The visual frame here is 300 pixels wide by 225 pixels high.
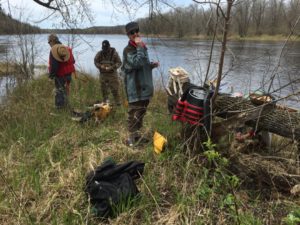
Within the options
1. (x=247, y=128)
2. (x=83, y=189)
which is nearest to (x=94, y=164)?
(x=83, y=189)

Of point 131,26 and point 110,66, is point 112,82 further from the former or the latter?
point 131,26

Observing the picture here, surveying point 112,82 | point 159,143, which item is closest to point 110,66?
point 112,82

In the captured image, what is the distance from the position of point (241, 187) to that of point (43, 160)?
2.23 metres

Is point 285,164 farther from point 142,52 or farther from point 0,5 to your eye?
point 0,5

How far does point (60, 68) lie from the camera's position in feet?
21.7

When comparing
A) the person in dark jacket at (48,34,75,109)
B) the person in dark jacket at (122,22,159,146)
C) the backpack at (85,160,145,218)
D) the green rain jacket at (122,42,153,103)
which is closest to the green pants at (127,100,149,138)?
the person in dark jacket at (122,22,159,146)

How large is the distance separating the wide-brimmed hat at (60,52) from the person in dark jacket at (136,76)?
8.44 ft

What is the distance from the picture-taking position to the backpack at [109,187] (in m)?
2.79

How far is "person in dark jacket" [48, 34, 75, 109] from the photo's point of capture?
6.43 meters

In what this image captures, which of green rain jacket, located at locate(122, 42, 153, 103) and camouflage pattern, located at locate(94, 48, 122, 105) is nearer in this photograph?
green rain jacket, located at locate(122, 42, 153, 103)

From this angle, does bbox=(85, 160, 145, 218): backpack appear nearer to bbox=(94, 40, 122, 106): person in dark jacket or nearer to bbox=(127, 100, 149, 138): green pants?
bbox=(127, 100, 149, 138): green pants

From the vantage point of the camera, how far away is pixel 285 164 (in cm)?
359

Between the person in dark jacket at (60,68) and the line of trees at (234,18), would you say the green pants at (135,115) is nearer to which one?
the line of trees at (234,18)

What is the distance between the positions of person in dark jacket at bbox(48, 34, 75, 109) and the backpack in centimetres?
353
